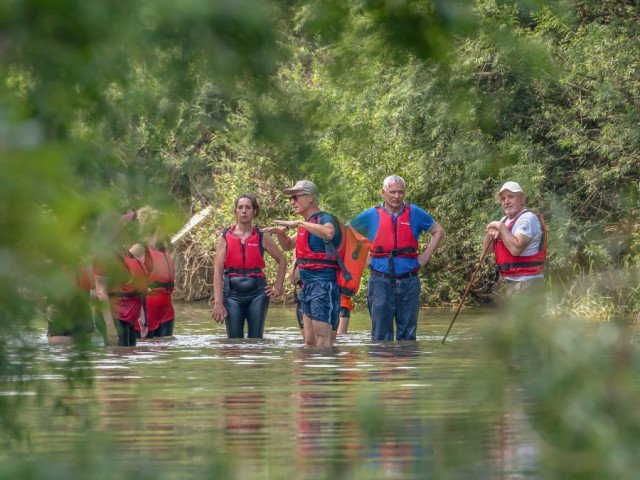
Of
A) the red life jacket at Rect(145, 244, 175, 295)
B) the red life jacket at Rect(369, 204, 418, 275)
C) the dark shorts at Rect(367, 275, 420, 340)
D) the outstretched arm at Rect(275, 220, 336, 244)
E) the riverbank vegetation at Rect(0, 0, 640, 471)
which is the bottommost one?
the dark shorts at Rect(367, 275, 420, 340)

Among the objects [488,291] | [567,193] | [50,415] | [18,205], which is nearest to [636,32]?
[567,193]

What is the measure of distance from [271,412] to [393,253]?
7.53 metres

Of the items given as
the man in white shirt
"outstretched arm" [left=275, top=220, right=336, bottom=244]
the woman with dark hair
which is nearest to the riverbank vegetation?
"outstretched arm" [left=275, top=220, right=336, bottom=244]

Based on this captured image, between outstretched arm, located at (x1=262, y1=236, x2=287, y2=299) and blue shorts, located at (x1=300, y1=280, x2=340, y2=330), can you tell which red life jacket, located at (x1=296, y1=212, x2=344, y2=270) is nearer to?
blue shorts, located at (x1=300, y1=280, x2=340, y2=330)

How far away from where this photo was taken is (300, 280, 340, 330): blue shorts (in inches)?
654

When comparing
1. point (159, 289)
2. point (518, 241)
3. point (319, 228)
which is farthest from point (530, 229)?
point (159, 289)

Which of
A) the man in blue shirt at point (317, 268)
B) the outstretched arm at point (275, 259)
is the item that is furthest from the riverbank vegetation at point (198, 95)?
the outstretched arm at point (275, 259)

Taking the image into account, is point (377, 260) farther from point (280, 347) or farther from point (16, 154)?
point (16, 154)

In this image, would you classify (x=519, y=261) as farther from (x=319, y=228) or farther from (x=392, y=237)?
(x=319, y=228)

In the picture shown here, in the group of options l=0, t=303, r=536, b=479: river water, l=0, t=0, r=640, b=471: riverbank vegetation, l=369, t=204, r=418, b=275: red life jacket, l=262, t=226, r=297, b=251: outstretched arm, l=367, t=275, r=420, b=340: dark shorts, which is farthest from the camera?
l=367, t=275, r=420, b=340: dark shorts

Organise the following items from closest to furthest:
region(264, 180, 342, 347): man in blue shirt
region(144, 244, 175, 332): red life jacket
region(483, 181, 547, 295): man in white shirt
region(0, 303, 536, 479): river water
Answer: region(0, 303, 536, 479): river water, region(264, 180, 342, 347): man in blue shirt, region(483, 181, 547, 295): man in white shirt, region(144, 244, 175, 332): red life jacket

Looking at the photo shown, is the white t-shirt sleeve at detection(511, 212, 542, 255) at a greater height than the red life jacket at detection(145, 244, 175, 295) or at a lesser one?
greater

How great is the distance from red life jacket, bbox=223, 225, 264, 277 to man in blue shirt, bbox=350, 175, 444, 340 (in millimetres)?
1368

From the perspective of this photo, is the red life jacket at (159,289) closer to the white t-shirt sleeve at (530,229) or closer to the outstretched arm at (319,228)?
the outstretched arm at (319,228)
